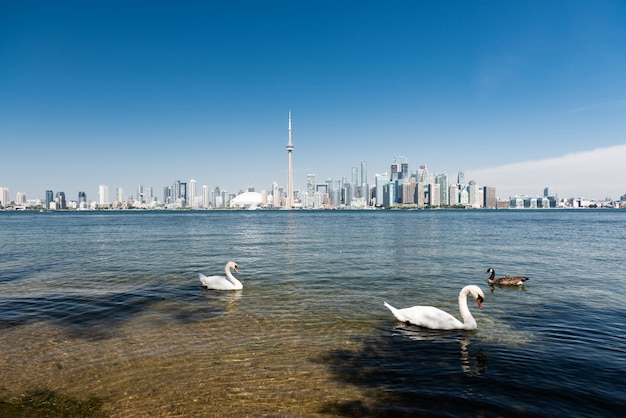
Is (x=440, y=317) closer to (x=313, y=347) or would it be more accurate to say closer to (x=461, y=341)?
(x=461, y=341)

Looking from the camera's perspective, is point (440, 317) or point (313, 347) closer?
point (313, 347)

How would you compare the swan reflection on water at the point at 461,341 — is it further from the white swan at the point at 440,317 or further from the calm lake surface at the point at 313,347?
the white swan at the point at 440,317

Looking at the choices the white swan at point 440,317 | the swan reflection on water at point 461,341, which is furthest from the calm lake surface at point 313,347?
the white swan at point 440,317

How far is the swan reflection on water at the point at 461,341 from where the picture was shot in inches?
393

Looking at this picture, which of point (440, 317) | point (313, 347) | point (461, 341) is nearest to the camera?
point (313, 347)

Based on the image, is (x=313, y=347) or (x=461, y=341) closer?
(x=313, y=347)

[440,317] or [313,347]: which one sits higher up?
[440,317]

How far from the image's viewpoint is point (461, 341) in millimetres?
11938

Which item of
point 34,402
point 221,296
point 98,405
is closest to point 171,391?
point 98,405

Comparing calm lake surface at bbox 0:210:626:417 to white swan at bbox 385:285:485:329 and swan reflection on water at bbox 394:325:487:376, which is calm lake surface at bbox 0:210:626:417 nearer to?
swan reflection on water at bbox 394:325:487:376

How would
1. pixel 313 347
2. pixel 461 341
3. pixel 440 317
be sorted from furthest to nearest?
pixel 440 317
pixel 461 341
pixel 313 347

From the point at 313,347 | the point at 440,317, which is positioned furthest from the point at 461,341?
the point at 313,347

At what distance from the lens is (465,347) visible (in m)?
11.5

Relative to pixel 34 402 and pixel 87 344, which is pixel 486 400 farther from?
pixel 87 344
